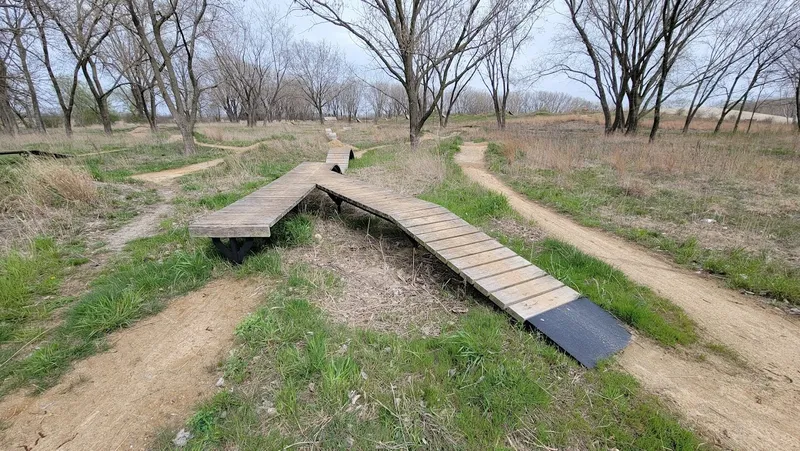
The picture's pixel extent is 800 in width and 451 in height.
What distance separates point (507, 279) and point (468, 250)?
0.57m

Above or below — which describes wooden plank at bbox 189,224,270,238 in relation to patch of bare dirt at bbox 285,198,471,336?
above

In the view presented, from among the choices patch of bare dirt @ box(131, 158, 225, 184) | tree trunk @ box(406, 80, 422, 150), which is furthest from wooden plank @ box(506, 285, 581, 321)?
tree trunk @ box(406, 80, 422, 150)

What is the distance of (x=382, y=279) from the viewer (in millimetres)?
3391

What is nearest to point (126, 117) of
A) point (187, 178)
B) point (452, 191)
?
point (187, 178)

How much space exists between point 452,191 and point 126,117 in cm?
5489

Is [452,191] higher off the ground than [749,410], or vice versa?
[452,191]

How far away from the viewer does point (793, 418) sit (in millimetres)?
1872

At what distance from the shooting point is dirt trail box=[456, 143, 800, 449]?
1835mm

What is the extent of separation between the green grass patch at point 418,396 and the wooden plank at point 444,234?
1.26 m

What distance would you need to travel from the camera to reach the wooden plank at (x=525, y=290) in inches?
107

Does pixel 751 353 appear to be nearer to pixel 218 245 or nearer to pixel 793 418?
pixel 793 418

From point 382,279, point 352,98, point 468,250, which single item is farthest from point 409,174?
point 352,98

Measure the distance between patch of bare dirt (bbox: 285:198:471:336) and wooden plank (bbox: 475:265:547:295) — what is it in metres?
0.28

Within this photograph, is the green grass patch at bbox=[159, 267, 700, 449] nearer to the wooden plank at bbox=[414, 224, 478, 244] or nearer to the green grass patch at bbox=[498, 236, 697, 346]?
the green grass patch at bbox=[498, 236, 697, 346]
